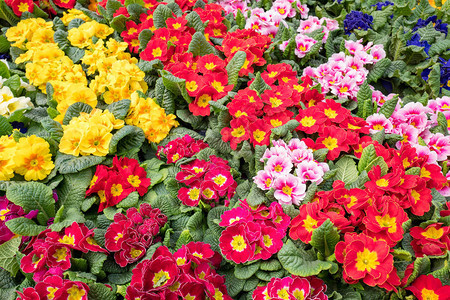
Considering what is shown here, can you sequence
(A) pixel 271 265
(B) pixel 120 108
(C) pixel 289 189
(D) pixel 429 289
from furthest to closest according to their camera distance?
(B) pixel 120 108
(C) pixel 289 189
(A) pixel 271 265
(D) pixel 429 289

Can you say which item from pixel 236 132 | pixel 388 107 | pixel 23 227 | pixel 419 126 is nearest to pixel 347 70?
pixel 388 107

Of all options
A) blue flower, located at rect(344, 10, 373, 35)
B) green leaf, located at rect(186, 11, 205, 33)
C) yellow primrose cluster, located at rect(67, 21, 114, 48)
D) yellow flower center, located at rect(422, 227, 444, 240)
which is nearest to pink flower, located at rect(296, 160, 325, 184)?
yellow flower center, located at rect(422, 227, 444, 240)

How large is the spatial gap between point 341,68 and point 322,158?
0.88 meters

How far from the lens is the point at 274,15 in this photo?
2.88 meters

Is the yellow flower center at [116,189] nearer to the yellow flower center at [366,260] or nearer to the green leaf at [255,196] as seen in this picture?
the green leaf at [255,196]

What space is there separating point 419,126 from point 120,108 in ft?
6.05

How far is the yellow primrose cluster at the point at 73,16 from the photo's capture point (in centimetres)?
Result: 306

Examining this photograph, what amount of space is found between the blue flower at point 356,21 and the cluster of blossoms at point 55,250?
2.54 metres

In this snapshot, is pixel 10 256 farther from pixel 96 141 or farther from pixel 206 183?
pixel 206 183

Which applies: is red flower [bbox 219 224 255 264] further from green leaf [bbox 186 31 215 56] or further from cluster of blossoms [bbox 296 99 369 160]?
green leaf [bbox 186 31 215 56]

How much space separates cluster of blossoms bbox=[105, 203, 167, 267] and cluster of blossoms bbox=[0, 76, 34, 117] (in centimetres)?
117

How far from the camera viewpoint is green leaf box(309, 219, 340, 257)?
1.47 meters

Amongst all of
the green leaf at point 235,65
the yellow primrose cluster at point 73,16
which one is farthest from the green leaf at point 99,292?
the yellow primrose cluster at point 73,16

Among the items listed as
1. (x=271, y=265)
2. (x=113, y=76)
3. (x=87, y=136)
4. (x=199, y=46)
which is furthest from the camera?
(x=199, y=46)
